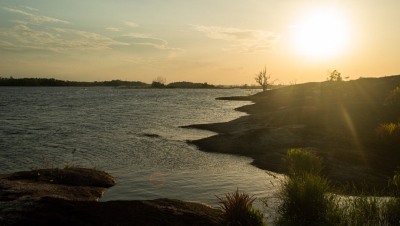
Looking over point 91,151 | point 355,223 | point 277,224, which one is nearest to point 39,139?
point 91,151

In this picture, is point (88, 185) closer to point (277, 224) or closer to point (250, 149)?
point (277, 224)

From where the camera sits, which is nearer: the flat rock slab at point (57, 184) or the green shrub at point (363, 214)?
the green shrub at point (363, 214)

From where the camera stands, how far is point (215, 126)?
5003cm

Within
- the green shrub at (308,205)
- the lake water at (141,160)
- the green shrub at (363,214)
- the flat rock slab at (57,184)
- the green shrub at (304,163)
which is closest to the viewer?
the green shrub at (363,214)

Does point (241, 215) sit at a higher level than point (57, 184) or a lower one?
higher

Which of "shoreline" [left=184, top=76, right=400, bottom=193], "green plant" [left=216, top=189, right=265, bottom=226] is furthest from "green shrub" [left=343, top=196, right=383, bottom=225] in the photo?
"green plant" [left=216, top=189, right=265, bottom=226]

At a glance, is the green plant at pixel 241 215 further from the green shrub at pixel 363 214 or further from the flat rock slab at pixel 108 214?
the green shrub at pixel 363 214

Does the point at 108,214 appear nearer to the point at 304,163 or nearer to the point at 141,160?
the point at 304,163

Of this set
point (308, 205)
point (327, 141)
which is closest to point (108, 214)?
point (308, 205)

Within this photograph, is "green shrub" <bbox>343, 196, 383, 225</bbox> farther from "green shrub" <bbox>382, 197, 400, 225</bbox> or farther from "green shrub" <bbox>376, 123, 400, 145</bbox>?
"green shrub" <bbox>376, 123, 400, 145</bbox>

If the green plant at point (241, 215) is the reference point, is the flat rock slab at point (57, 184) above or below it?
below

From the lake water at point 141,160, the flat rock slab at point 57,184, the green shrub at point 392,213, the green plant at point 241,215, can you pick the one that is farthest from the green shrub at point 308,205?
the flat rock slab at point 57,184

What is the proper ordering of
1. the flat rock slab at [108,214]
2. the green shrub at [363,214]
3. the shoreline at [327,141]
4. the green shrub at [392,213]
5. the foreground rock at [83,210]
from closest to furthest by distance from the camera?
the flat rock slab at [108,214] < the foreground rock at [83,210] < the green shrub at [363,214] < the green shrub at [392,213] < the shoreline at [327,141]

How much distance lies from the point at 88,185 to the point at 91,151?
13354mm
